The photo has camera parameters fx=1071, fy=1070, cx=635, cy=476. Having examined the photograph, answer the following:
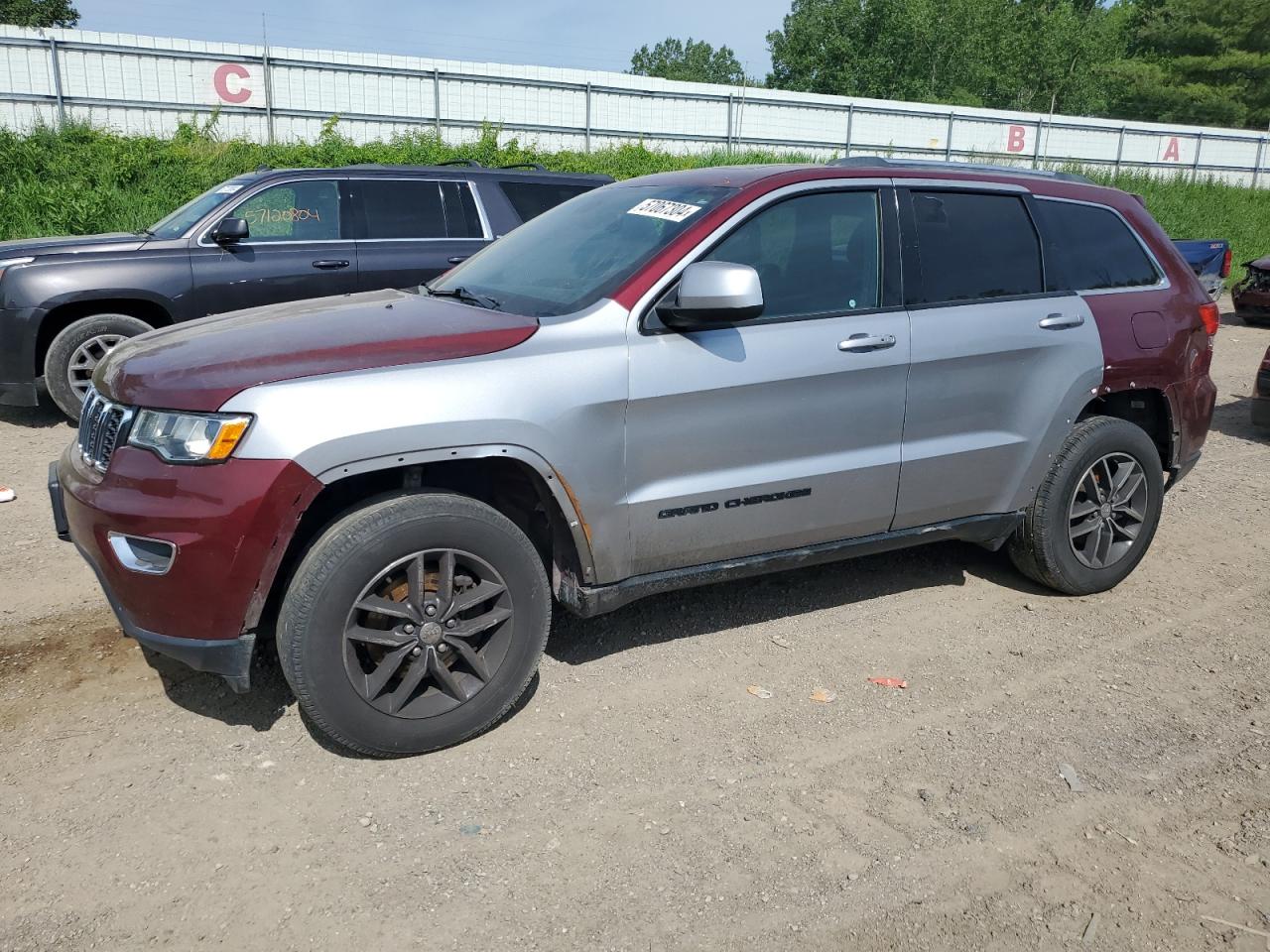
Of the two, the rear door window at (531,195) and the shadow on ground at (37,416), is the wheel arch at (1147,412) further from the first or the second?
the shadow on ground at (37,416)

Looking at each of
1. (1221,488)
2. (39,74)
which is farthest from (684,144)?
(1221,488)

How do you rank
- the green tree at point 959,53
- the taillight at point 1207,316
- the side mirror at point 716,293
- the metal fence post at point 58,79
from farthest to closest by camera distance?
1. the green tree at point 959,53
2. the metal fence post at point 58,79
3. the taillight at point 1207,316
4. the side mirror at point 716,293

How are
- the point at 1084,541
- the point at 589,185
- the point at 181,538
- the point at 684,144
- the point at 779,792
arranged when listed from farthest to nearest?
1. the point at 684,144
2. the point at 589,185
3. the point at 1084,541
4. the point at 779,792
5. the point at 181,538

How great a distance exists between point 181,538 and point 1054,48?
6761 cm

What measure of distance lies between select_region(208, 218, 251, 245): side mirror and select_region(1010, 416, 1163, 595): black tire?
5.85 metres

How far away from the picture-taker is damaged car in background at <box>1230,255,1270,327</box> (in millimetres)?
14852

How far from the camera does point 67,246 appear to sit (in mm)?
7855

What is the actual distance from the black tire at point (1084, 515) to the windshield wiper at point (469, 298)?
8.36 ft

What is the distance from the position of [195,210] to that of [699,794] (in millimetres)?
6812

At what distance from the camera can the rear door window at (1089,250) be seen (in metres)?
4.73

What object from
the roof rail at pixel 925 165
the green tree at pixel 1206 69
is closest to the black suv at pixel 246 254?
the roof rail at pixel 925 165

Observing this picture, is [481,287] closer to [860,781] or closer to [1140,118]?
[860,781]

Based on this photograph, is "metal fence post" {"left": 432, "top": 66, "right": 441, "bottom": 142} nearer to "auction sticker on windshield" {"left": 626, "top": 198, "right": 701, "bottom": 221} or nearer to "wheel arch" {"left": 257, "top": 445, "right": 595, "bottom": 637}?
"auction sticker on windshield" {"left": 626, "top": 198, "right": 701, "bottom": 221}

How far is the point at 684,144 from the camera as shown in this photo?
22016 millimetres
